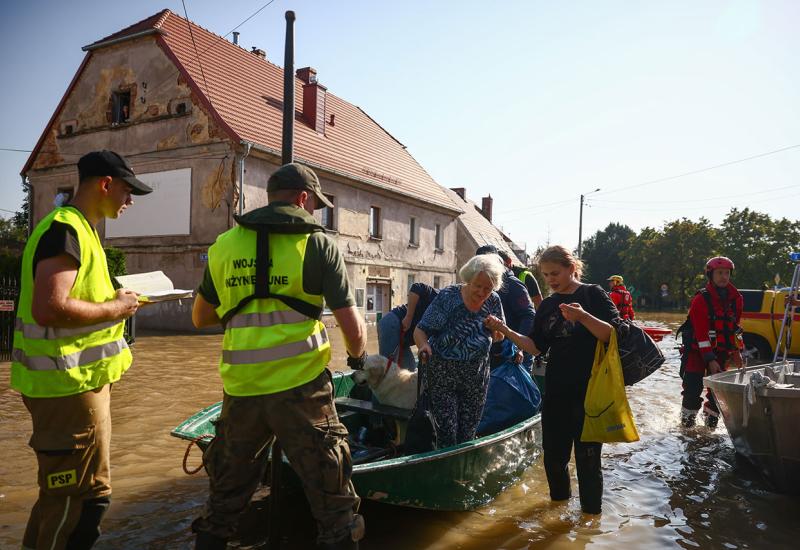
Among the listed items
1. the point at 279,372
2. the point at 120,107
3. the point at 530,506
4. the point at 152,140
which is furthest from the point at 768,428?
the point at 120,107

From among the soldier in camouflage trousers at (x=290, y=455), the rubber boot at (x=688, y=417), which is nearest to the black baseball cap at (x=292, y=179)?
the soldier in camouflage trousers at (x=290, y=455)

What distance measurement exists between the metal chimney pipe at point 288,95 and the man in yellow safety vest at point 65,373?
7343 mm

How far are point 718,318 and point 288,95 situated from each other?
24.8ft

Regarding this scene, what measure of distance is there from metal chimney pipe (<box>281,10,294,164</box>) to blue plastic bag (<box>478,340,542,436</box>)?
5969 mm

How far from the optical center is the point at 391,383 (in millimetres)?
5102

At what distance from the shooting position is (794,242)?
48.4m

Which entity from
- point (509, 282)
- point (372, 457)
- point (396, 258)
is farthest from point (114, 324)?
point (396, 258)

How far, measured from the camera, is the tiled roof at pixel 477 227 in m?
30.7

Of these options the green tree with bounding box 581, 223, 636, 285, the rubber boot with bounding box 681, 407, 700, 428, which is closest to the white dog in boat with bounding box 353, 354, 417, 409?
the rubber boot with bounding box 681, 407, 700, 428

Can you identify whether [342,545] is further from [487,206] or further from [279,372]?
[487,206]

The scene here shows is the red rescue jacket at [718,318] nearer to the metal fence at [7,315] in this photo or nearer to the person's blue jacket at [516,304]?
the person's blue jacket at [516,304]

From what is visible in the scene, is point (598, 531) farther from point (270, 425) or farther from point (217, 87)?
point (217, 87)

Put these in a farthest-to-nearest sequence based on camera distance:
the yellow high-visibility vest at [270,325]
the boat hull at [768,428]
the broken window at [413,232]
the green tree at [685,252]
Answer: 1. the green tree at [685,252]
2. the broken window at [413,232]
3. the boat hull at [768,428]
4. the yellow high-visibility vest at [270,325]

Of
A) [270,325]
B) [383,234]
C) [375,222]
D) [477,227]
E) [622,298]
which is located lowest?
[270,325]
